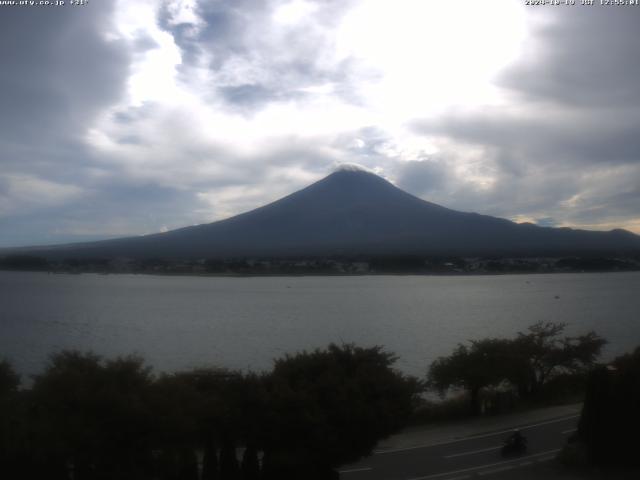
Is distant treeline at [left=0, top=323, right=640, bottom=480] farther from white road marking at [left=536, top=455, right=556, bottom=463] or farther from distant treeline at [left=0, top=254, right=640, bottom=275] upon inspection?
distant treeline at [left=0, top=254, right=640, bottom=275]

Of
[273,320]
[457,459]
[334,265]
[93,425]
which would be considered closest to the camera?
[93,425]

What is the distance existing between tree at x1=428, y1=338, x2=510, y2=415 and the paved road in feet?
11.5

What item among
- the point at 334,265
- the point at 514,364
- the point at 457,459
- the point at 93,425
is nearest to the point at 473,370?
the point at 514,364

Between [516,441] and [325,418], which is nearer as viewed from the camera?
[325,418]

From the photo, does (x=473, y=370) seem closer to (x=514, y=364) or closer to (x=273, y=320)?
(x=514, y=364)

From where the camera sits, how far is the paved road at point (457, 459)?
380 inches

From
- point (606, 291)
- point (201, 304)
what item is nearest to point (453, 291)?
point (606, 291)

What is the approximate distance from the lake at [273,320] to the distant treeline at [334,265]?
17.8m

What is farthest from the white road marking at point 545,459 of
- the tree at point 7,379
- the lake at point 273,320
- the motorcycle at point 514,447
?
A: the lake at point 273,320

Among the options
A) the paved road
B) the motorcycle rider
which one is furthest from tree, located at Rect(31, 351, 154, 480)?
the motorcycle rider

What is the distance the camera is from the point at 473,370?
15.8 meters

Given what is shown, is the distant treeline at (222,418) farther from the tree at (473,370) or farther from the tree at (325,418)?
the tree at (473,370)

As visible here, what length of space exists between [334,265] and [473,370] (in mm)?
68741

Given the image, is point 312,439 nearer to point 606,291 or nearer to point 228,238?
point 606,291
